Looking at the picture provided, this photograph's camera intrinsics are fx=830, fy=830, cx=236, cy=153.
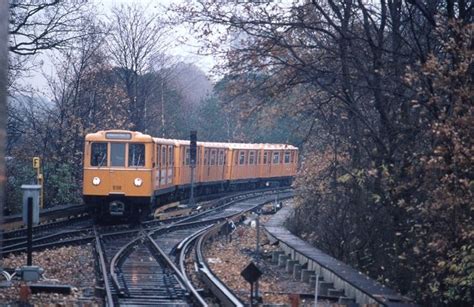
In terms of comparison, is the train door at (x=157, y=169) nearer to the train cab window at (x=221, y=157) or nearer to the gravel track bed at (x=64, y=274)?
the gravel track bed at (x=64, y=274)

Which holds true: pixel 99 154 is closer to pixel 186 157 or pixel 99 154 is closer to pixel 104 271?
pixel 186 157

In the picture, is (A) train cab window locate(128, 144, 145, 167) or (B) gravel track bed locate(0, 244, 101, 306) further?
(A) train cab window locate(128, 144, 145, 167)

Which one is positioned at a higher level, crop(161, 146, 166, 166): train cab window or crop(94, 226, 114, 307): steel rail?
crop(161, 146, 166, 166): train cab window

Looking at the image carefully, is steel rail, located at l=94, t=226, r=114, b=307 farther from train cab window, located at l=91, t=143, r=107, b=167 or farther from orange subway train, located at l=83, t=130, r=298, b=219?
train cab window, located at l=91, t=143, r=107, b=167

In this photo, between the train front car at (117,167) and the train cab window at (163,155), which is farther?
the train cab window at (163,155)

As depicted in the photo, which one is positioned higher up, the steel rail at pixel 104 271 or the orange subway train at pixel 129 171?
the orange subway train at pixel 129 171

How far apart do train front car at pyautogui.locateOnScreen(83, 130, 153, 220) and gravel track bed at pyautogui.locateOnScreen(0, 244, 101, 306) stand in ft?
19.0

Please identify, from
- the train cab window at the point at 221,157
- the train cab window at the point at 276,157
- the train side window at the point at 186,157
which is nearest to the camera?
the train side window at the point at 186,157

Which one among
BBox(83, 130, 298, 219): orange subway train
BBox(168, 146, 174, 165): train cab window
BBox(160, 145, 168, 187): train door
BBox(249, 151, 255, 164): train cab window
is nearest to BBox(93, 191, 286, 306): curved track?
BBox(83, 130, 298, 219): orange subway train

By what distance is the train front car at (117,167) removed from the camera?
24203 millimetres

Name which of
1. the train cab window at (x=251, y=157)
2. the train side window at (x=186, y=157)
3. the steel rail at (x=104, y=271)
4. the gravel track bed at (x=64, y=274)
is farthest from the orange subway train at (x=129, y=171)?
the train cab window at (x=251, y=157)

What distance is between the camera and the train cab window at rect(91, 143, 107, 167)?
24.3 meters

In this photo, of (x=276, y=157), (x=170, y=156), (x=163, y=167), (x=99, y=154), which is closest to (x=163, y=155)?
(x=163, y=167)

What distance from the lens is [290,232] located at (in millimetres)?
21438
